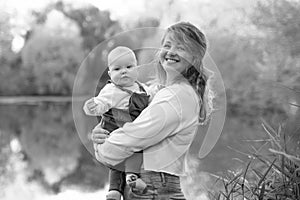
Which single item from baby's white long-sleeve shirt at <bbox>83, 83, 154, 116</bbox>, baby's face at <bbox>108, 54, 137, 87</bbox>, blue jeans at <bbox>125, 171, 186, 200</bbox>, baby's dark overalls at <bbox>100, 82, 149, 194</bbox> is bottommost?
blue jeans at <bbox>125, 171, 186, 200</bbox>

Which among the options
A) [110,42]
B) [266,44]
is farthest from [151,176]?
[266,44]

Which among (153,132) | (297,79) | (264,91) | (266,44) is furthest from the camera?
(264,91)

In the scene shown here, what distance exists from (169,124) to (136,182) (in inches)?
6.2

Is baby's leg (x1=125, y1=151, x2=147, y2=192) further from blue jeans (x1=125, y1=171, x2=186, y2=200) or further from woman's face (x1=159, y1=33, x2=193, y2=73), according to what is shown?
woman's face (x1=159, y1=33, x2=193, y2=73)

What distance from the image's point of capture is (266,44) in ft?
33.7

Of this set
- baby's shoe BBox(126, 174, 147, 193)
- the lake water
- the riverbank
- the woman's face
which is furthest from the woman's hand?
the riverbank

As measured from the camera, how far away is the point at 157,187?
1.46 meters

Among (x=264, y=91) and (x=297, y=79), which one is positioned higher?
(x=297, y=79)

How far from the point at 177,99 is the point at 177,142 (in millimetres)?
108

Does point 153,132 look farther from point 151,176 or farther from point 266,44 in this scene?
point 266,44

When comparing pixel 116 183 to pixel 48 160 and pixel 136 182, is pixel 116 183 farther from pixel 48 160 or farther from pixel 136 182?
pixel 48 160

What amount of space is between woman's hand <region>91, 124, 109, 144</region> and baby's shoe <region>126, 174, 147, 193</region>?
0.36ft

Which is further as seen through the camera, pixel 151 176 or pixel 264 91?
pixel 264 91

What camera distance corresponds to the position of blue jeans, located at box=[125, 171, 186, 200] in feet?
4.76
